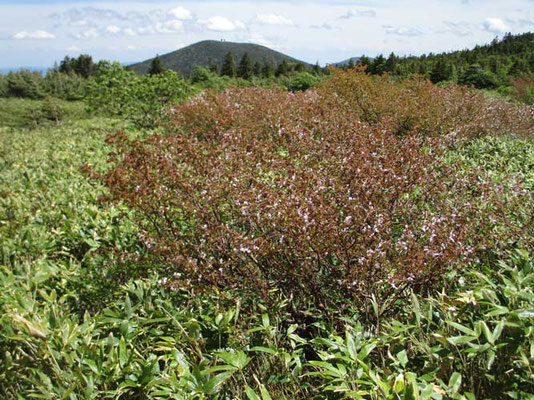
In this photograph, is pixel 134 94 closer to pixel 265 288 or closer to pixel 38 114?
pixel 265 288

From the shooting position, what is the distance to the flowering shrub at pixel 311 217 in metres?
2.70

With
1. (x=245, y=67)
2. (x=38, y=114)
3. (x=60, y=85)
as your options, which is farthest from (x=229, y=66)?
(x=60, y=85)

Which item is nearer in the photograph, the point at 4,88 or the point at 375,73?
the point at 375,73

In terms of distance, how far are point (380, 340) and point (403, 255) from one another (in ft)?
2.59

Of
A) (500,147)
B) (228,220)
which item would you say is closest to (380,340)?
(228,220)

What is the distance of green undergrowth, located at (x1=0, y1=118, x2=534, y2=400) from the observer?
6.05ft

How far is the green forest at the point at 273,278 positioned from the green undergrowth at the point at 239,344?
14 mm

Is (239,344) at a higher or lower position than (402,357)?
lower

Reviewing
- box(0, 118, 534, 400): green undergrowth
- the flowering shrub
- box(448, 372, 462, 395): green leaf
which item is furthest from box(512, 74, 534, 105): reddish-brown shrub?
box(448, 372, 462, 395): green leaf

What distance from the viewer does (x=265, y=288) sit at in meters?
2.79

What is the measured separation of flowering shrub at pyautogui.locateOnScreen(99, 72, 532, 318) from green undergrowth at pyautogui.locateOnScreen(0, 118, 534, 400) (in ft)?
0.71

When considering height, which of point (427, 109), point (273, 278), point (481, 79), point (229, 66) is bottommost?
point (273, 278)

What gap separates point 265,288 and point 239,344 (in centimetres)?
43

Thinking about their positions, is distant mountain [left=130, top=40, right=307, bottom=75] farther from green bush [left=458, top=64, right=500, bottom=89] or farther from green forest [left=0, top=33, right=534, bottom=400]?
green forest [left=0, top=33, right=534, bottom=400]
